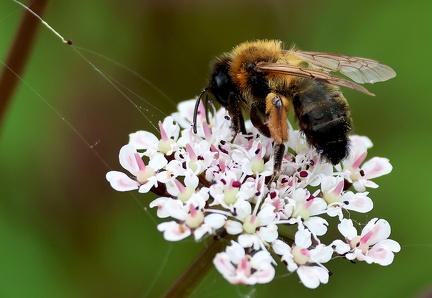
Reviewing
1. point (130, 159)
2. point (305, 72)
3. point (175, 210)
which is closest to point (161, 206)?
point (175, 210)

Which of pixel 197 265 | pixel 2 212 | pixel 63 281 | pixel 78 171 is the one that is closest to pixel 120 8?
pixel 78 171

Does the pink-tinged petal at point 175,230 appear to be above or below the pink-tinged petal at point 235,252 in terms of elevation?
above

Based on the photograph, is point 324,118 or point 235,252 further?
point 324,118

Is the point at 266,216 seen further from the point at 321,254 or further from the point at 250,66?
the point at 250,66

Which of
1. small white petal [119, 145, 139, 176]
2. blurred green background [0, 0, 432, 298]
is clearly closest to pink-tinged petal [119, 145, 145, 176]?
small white petal [119, 145, 139, 176]

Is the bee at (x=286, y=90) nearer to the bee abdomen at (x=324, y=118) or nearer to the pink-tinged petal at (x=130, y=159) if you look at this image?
the bee abdomen at (x=324, y=118)

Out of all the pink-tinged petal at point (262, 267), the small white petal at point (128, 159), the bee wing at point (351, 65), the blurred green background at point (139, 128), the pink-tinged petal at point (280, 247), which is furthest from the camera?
the blurred green background at point (139, 128)

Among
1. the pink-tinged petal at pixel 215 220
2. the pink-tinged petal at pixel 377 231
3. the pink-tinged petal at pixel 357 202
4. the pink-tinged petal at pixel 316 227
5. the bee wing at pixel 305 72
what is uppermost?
the bee wing at pixel 305 72

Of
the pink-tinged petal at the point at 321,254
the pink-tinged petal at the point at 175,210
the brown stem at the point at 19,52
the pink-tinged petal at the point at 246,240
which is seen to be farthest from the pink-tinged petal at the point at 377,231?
the brown stem at the point at 19,52
